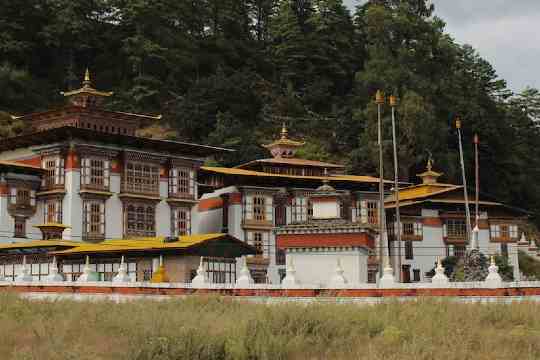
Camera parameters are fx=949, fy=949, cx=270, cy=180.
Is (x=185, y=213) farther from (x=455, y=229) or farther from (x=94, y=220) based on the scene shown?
(x=455, y=229)

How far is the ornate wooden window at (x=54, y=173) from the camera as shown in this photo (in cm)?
5984

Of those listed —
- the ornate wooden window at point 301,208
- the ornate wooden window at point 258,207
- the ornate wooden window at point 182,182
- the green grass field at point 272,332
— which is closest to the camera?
the green grass field at point 272,332

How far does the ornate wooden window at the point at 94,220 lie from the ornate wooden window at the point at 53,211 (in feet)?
5.08

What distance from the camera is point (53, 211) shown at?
59438 millimetres

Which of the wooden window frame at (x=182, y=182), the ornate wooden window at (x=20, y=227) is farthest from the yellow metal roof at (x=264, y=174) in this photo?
the ornate wooden window at (x=20, y=227)

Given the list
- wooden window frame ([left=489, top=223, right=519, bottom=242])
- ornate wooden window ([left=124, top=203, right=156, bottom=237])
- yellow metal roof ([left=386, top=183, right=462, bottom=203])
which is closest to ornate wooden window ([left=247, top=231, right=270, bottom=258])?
ornate wooden window ([left=124, top=203, right=156, bottom=237])

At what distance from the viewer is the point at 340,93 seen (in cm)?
10994

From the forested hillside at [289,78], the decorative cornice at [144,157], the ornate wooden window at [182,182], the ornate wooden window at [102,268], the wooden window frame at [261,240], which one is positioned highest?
the forested hillside at [289,78]

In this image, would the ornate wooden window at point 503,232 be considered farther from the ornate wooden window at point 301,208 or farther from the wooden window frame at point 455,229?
the ornate wooden window at point 301,208

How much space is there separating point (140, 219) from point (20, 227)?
24.8ft

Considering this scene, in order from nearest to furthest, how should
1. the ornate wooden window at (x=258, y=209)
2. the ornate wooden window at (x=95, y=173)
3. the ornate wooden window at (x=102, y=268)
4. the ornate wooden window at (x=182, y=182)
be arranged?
the ornate wooden window at (x=102, y=268)
the ornate wooden window at (x=95, y=173)
the ornate wooden window at (x=182, y=182)
the ornate wooden window at (x=258, y=209)

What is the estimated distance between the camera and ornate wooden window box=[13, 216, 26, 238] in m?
58.9

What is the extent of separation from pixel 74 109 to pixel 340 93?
49044 millimetres

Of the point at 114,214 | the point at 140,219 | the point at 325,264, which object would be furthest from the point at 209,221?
the point at 325,264
